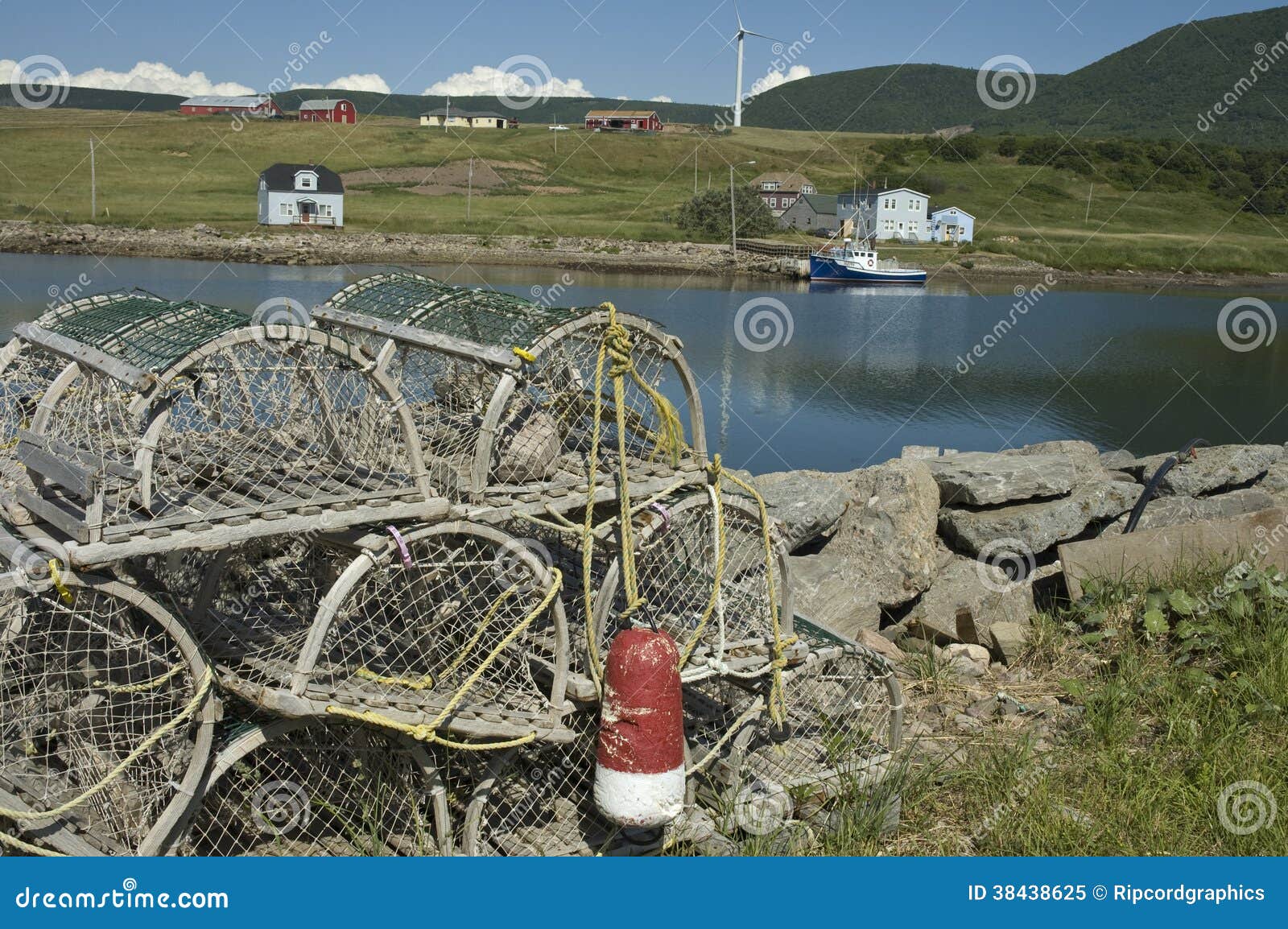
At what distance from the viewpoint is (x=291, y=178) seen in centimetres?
4784

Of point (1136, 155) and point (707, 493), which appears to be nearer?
point (707, 493)

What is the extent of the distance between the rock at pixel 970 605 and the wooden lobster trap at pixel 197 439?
113 inches

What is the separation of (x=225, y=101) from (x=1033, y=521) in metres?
93.0

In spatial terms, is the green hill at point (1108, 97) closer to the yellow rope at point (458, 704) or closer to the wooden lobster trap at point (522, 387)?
the wooden lobster trap at point (522, 387)

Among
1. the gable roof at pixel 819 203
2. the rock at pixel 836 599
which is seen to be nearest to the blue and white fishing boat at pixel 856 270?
the gable roof at pixel 819 203

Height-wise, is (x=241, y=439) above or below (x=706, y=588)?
above

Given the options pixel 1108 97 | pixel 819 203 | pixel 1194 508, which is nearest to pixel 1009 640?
pixel 1194 508

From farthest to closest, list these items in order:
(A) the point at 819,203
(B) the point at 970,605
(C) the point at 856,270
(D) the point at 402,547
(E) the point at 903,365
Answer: (A) the point at 819,203
(C) the point at 856,270
(E) the point at 903,365
(B) the point at 970,605
(D) the point at 402,547

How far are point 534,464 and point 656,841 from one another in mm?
1307

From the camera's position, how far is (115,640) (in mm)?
3275

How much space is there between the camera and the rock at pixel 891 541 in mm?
6020

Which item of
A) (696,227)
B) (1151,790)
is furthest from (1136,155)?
(1151,790)

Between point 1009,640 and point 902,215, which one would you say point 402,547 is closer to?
point 1009,640

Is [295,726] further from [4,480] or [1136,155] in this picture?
[1136,155]
